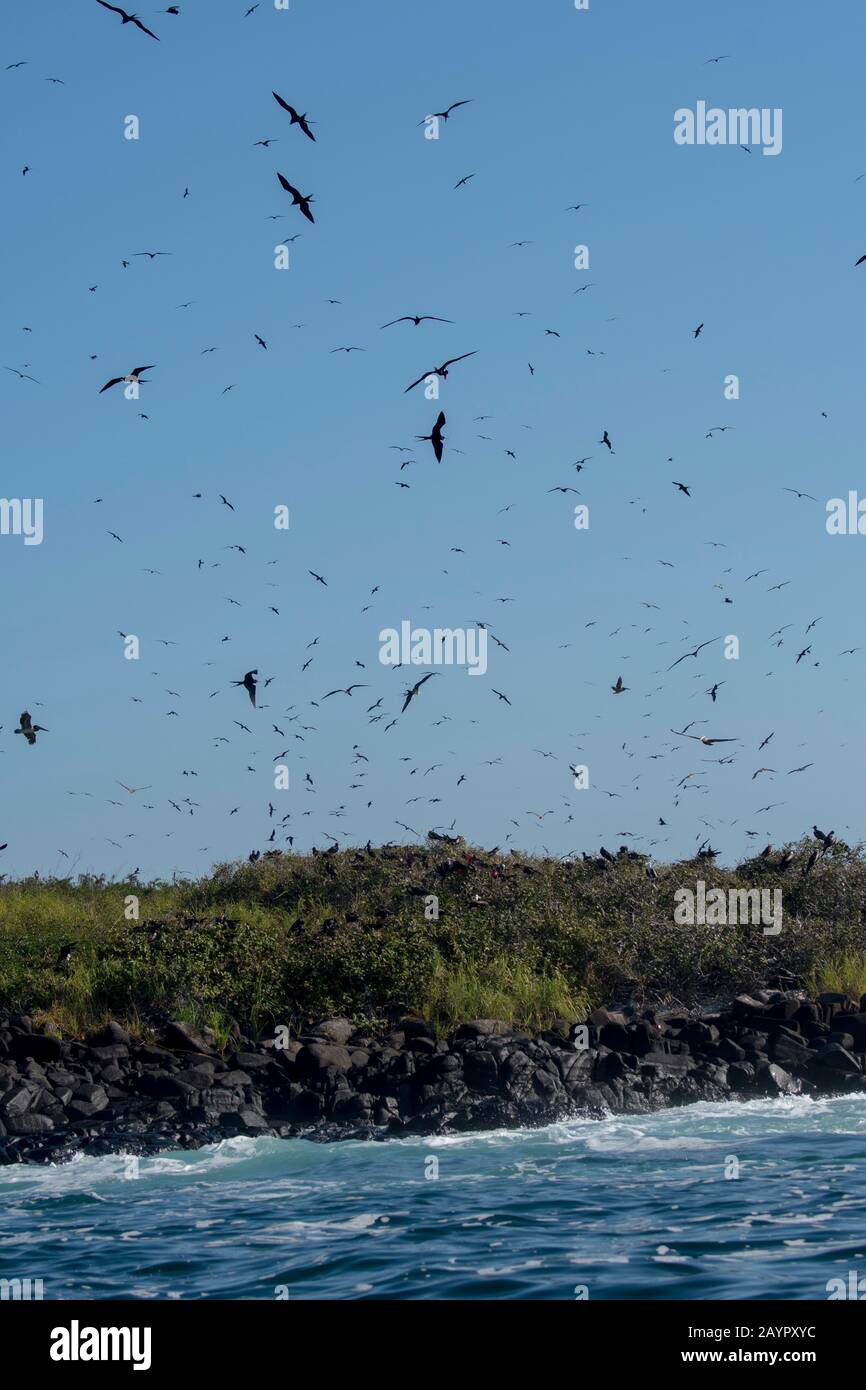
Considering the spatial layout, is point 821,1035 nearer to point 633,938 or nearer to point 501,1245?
point 633,938

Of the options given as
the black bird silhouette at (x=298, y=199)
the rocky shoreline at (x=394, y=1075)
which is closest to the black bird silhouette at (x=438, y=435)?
the black bird silhouette at (x=298, y=199)

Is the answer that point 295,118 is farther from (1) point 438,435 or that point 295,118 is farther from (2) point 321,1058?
(2) point 321,1058

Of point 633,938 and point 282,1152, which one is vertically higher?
point 633,938

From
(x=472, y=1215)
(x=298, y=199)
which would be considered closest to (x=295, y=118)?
(x=298, y=199)

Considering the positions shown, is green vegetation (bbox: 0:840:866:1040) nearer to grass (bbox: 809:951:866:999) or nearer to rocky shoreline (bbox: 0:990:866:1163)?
grass (bbox: 809:951:866:999)

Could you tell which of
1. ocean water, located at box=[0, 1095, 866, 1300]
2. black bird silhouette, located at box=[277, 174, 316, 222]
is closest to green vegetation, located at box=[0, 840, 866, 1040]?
ocean water, located at box=[0, 1095, 866, 1300]
